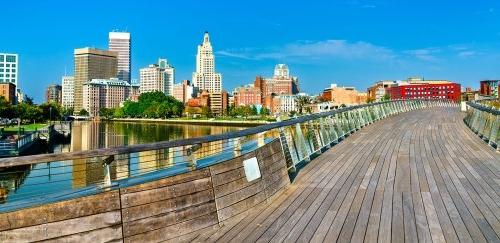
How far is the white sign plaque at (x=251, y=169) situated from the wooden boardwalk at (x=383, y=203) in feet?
1.38

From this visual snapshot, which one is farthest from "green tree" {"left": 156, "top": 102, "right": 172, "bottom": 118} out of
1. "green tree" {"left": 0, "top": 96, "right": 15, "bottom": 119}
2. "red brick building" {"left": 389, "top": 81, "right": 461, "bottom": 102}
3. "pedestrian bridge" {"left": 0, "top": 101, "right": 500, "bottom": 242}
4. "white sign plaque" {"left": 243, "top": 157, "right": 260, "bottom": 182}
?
"white sign plaque" {"left": 243, "top": 157, "right": 260, "bottom": 182}

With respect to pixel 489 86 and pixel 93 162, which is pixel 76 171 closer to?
pixel 93 162

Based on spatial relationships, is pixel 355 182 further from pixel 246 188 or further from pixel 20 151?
pixel 20 151

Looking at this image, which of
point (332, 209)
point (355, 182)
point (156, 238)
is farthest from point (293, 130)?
point (156, 238)

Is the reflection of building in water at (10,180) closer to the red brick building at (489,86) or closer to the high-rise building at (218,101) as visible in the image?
the red brick building at (489,86)

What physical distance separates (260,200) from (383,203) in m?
1.72

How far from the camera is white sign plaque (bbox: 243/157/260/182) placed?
5480mm

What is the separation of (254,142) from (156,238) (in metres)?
2.90

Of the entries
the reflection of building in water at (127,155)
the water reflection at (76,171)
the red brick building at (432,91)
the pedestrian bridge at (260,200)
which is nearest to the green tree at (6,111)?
the reflection of building in water at (127,155)

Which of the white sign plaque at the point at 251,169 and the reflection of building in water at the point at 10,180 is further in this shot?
the white sign plaque at the point at 251,169

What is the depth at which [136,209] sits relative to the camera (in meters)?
3.94

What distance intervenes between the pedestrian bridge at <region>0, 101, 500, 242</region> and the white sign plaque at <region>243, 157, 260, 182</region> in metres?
0.01

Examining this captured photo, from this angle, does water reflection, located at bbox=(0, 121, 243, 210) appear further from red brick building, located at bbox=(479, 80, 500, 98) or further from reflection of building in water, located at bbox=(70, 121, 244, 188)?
red brick building, located at bbox=(479, 80, 500, 98)

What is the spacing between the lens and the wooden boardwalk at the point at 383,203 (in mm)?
4539
